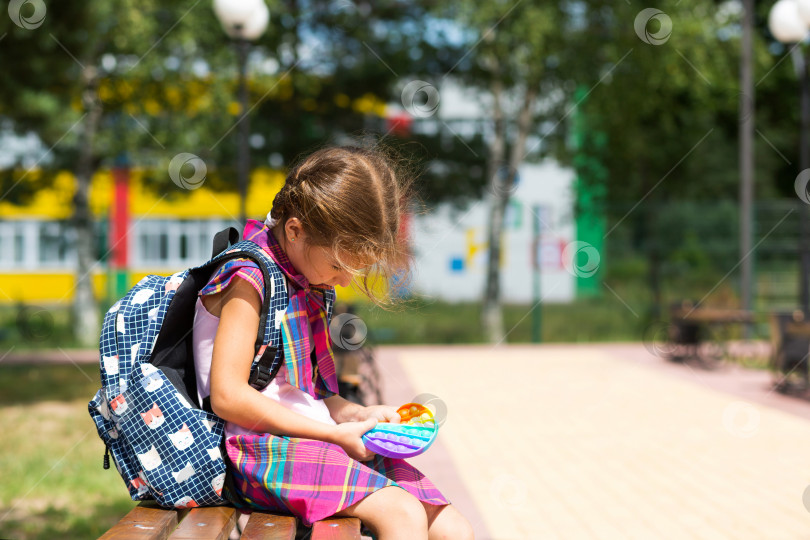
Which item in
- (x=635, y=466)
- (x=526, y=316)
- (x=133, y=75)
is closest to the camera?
(x=635, y=466)

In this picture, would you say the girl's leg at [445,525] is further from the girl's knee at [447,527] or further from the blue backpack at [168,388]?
the blue backpack at [168,388]

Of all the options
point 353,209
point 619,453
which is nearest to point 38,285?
point 619,453

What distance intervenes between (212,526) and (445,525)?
1.90 ft

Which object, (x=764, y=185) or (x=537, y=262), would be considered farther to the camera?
(x=764, y=185)

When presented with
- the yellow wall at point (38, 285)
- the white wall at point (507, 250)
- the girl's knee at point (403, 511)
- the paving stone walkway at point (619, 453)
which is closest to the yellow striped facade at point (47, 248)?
the yellow wall at point (38, 285)

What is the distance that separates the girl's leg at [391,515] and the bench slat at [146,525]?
1.25 feet

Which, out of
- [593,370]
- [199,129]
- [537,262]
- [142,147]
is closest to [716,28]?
[537,262]

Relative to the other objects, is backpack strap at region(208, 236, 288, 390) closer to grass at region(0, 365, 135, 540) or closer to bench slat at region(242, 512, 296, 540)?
bench slat at region(242, 512, 296, 540)

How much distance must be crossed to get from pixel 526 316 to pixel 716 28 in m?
6.63

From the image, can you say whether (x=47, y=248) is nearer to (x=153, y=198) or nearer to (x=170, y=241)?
(x=170, y=241)

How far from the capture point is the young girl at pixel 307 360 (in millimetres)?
1907

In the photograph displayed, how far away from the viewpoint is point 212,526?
1856 millimetres

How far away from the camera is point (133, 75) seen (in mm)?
16266

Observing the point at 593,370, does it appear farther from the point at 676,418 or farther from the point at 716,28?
the point at 716,28
